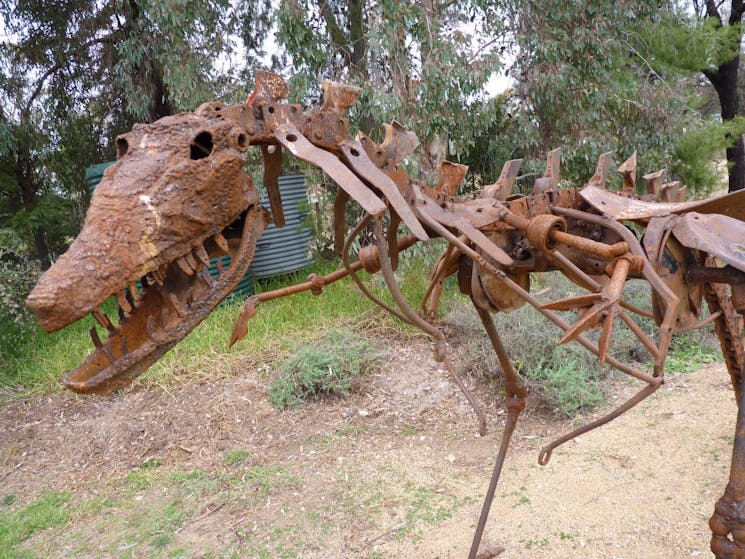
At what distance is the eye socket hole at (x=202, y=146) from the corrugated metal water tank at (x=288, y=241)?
14.6 ft

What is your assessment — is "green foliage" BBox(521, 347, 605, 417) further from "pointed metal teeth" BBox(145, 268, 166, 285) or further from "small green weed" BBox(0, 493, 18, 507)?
"small green weed" BBox(0, 493, 18, 507)

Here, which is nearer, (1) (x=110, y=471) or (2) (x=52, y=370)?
(1) (x=110, y=471)

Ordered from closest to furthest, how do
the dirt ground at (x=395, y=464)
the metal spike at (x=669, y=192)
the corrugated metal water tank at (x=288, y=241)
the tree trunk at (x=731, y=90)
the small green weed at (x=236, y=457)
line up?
1. the metal spike at (x=669, y=192)
2. the dirt ground at (x=395, y=464)
3. the small green weed at (x=236, y=457)
4. the corrugated metal water tank at (x=288, y=241)
5. the tree trunk at (x=731, y=90)

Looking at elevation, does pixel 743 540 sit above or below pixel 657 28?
below

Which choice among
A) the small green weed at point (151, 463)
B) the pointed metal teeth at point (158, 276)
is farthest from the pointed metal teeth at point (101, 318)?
the small green weed at point (151, 463)

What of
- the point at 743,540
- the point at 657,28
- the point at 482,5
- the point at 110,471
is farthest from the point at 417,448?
the point at 657,28

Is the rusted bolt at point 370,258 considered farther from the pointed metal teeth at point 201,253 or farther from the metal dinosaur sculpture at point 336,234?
the pointed metal teeth at point 201,253

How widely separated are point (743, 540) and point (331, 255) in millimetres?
5614

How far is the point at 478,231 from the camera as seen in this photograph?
1.60 meters

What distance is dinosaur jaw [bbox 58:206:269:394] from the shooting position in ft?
3.85

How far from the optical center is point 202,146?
131cm

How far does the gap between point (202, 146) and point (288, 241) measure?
185 inches

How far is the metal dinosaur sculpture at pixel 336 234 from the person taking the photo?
1.16 metres

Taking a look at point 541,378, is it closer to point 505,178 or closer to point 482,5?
point 505,178
